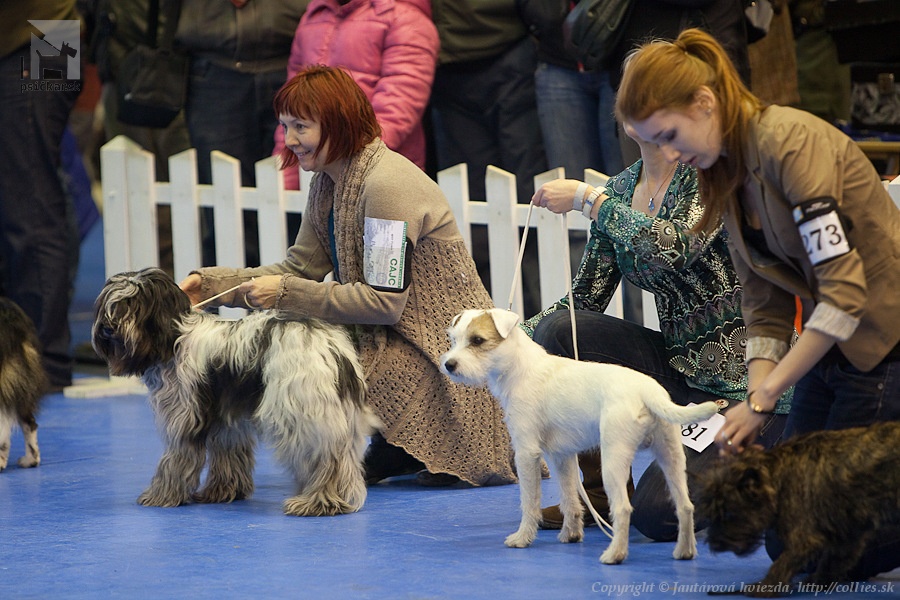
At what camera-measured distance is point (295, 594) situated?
287cm

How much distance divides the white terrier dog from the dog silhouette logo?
355 cm

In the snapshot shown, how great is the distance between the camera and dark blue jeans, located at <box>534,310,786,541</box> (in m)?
3.38

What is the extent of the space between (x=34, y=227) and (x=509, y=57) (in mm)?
2509

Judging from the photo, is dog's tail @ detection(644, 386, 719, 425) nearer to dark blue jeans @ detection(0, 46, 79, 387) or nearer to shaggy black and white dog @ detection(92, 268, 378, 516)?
shaggy black and white dog @ detection(92, 268, 378, 516)

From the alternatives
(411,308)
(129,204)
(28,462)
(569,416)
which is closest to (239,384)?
(411,308)

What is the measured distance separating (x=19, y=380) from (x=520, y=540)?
2.20 meters

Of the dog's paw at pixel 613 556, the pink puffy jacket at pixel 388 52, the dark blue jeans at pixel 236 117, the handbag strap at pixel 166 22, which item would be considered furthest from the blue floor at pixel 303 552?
the handbag strap at pixel 166 22

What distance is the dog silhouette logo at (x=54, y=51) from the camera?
5859 mm

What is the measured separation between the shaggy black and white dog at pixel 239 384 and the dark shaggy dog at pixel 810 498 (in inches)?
55.1

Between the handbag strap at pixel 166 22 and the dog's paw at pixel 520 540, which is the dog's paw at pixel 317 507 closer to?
the dog's paw at pixel 520 540

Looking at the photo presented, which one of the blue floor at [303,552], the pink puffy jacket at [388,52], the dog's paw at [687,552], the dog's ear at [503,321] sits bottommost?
the blue floor at [303,552]

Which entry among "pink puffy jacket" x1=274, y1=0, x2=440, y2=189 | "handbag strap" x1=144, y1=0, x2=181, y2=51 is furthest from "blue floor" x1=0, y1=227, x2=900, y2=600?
"handbag strap" x1=144, y1=0, x2=181, y2=51

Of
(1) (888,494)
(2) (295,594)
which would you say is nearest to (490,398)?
(2) (295,594)

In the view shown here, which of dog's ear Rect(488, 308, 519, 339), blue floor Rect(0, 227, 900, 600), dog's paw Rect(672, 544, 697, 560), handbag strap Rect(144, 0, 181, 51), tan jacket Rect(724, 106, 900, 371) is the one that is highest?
handbag strap Rect(144, 0, 181, 51)
